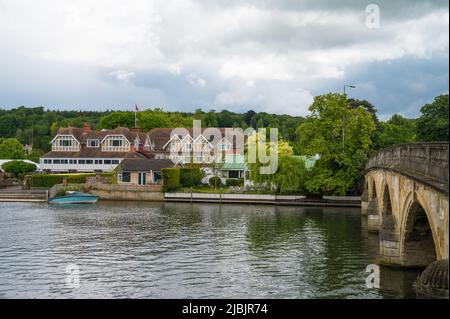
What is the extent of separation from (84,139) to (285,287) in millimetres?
88101

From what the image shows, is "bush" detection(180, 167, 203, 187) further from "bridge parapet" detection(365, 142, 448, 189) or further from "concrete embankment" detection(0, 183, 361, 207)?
"bridge parapet" detection(365, 142, 448, 189)

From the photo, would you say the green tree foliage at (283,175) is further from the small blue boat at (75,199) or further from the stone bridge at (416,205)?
the stone bridge at (416,205)

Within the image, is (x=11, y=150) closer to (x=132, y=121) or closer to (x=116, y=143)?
(x=132, y=121)

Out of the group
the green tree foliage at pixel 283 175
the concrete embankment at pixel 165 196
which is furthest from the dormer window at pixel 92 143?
the green tree foliage at pixel 283 175

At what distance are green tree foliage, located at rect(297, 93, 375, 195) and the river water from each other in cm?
1140

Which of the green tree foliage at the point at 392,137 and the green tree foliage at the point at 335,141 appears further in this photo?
the green tree foliage at the point at 392,137

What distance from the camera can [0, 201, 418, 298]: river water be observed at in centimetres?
2875

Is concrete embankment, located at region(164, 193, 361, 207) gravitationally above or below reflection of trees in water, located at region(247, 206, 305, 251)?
above

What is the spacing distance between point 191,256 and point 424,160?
697 inches

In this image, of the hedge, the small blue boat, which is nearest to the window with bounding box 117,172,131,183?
the hedge

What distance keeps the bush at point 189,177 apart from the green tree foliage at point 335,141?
1832 centimetres

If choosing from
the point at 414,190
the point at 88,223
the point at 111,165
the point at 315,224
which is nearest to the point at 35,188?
the point at 111,165

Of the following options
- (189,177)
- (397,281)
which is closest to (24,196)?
(189,177)

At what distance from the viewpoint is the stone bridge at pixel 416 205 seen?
21359 millimetres
